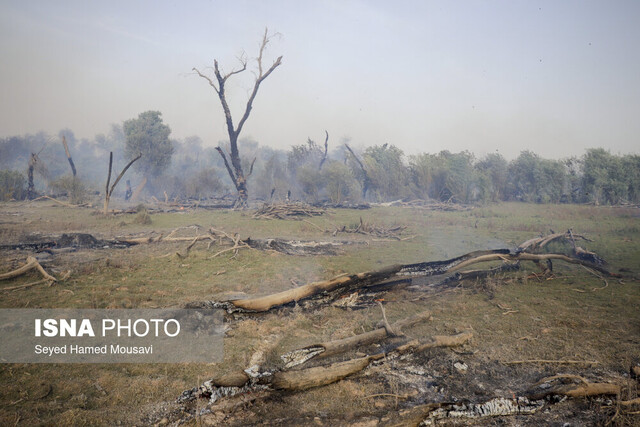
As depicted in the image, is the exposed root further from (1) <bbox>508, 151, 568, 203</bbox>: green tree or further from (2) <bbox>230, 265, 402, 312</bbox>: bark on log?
(1) <bbox>508, 151, 568, 203</bbox>: green tree

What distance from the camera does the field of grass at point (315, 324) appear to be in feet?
10.8

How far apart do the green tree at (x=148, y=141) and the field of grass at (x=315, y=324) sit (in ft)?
85.8

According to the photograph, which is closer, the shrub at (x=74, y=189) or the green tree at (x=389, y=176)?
the shrub at (x=74, y=189)

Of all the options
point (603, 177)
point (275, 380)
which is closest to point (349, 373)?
point (275, 380)

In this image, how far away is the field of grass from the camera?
3.28 m

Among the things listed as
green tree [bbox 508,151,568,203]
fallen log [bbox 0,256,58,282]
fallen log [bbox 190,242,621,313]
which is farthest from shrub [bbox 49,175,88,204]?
green tree [bbox 508,151,568,203]

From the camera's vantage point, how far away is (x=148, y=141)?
36688 millimetres

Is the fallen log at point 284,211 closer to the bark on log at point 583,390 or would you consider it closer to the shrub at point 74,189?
the shrub at point 74,189

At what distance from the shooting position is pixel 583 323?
559cm

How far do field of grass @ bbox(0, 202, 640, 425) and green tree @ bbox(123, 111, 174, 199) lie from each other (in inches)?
1030

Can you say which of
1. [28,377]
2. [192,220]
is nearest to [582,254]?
[28,377]

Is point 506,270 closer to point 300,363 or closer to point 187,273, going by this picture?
point 300,363

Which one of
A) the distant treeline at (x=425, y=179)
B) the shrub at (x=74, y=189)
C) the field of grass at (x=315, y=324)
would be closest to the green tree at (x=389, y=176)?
the distant treeline at (x=425, y=179)

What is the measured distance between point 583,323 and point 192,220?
683 inches
